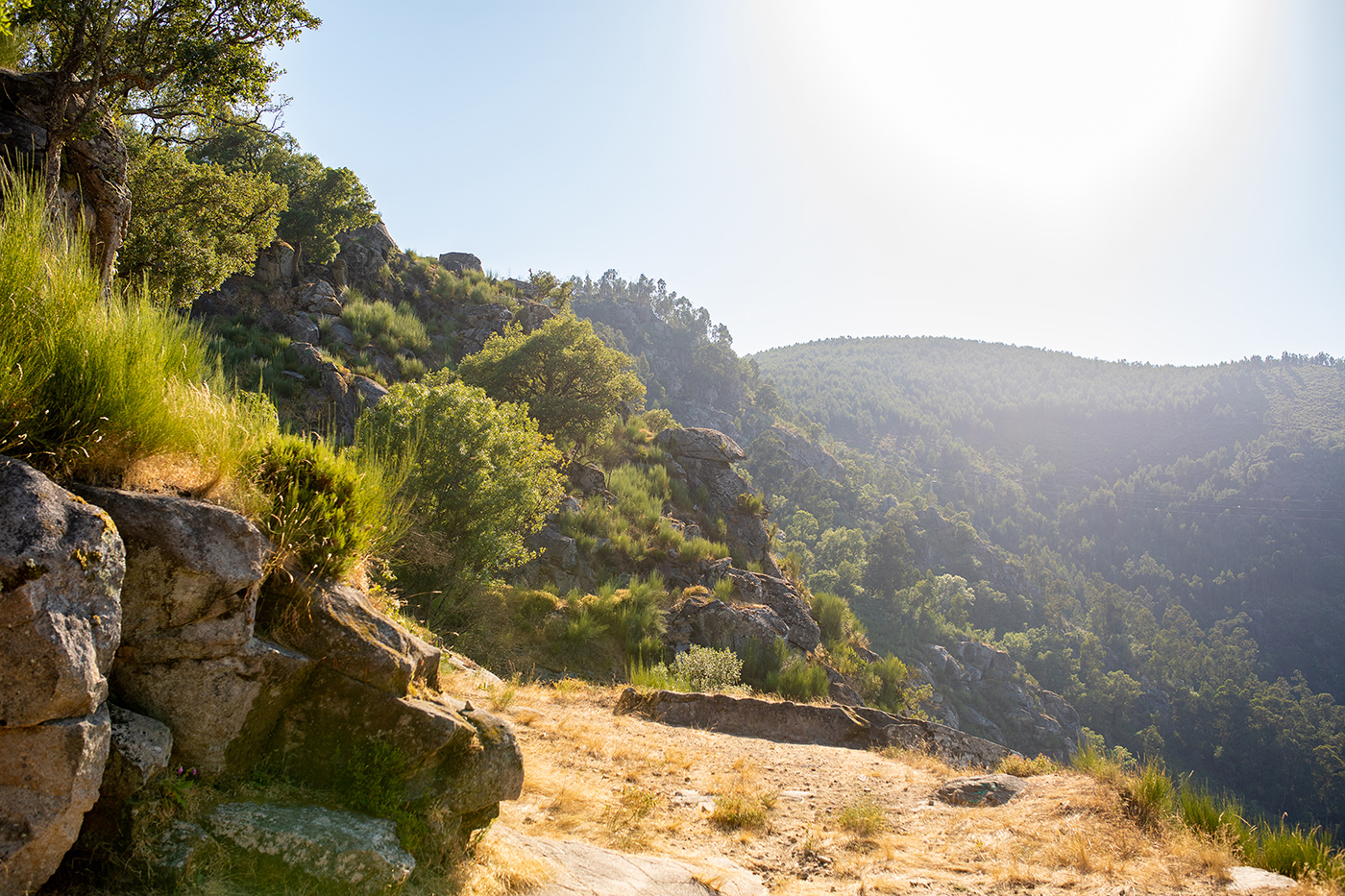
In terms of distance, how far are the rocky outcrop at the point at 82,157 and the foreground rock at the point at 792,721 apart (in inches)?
318

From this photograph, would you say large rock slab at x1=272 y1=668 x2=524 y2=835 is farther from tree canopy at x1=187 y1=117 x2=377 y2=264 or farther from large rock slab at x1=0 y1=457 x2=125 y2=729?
tree canopy at x1=187 y1=117 x2=377 y2=264

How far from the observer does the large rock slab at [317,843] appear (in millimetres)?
2539

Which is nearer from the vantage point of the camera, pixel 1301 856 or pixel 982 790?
pixel 1301 856

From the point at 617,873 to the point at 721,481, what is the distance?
20261mm

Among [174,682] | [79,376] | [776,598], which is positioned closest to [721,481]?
[776,598]

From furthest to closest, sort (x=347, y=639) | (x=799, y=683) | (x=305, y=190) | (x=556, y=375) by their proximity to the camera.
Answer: (x=305, y=190)
(x=556, y=375)
(x=799, y=683)
(x=347, y=639)

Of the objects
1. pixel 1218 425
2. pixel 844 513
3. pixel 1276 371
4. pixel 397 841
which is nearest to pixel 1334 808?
pixel 844 513

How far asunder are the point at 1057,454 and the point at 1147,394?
4122 cm

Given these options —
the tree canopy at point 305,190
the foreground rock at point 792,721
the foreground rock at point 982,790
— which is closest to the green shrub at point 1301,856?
the foreground rock at point 982,790

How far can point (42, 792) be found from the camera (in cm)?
199

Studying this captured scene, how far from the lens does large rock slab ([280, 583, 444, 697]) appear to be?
3.12 m

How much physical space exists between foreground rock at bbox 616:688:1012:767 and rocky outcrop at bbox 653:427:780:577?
Result: 37.6 ft

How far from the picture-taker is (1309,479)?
123562mm

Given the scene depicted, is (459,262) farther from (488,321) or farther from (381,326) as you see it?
(381,326)
